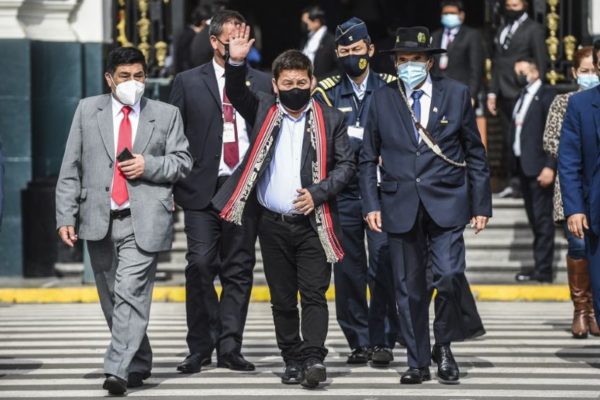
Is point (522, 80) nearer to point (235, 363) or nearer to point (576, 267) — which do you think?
point (576, 267)

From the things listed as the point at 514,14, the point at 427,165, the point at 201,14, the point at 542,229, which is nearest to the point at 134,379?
the point at 427,165

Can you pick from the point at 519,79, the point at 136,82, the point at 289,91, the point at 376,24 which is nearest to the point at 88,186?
the point at 136,82

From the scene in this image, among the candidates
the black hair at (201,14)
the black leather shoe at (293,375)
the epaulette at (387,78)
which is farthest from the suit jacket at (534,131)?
the black leather shoe at (293,375)

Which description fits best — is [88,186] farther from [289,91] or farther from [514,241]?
[514,241]

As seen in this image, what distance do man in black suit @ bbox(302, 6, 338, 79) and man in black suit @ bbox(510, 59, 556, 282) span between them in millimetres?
2080

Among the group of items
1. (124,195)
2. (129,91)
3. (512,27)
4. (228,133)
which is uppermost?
(512,27)

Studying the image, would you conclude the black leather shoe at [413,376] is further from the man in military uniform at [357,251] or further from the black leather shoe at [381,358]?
the man in military uniform at [357,251]

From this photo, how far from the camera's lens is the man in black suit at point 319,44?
18.6 m

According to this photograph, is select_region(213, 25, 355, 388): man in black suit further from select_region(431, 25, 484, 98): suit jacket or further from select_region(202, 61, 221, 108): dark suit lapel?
select_region(431, 25, 484, 98): suit jacket

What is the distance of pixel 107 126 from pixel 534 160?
7348mm

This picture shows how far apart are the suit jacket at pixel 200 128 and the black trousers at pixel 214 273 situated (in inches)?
4.8

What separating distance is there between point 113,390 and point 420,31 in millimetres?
2916

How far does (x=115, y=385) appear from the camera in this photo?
33.5ft

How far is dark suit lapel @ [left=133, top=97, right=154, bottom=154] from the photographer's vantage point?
35.2 feet
